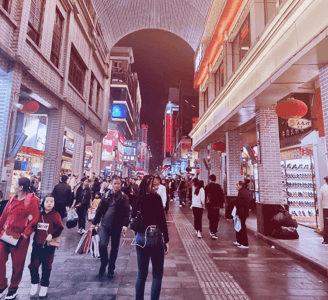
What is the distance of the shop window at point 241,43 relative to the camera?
379 inches

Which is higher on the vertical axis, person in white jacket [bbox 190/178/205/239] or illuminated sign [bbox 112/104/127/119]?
illuminated sign [bbox 112/104/127/119]

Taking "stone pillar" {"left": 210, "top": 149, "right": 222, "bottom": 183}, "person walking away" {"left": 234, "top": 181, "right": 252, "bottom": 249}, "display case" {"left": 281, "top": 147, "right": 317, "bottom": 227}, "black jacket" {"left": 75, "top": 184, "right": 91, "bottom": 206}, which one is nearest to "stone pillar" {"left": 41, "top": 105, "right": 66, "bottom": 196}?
"black jacket" {"left": 75, "top": 184, "right": 91, "bottom": 206}

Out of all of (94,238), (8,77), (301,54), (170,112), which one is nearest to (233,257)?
(94,238)

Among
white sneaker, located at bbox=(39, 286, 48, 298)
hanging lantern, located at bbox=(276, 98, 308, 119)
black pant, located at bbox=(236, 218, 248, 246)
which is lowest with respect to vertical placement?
white sneaker, located at bbox=(39, 286, 48, 298)

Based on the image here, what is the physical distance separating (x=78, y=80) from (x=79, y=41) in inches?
99.3

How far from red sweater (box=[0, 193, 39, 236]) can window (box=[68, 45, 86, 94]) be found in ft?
40.5

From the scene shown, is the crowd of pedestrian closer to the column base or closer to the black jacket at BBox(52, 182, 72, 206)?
the black jacket at BBox(52, 182, 72, 206)

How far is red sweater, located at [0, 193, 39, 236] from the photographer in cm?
341

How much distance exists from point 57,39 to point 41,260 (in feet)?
40.3

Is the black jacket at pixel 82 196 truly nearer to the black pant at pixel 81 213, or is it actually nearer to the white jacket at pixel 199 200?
the black pant at pixel 81 213

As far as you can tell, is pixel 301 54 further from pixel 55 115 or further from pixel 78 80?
pixel 78 80

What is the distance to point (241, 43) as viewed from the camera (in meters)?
10.4

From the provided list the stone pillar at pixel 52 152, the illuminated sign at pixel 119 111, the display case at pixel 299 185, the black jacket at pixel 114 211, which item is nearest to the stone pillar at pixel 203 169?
the display case at pixel 299 185

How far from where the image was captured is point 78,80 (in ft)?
51.8
